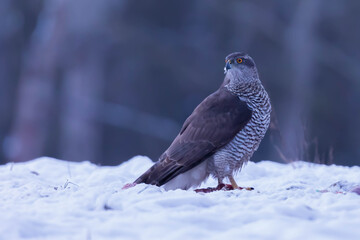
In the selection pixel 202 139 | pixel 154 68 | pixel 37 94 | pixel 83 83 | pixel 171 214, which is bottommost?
pixel 37 94

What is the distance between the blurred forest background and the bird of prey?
9109 millimetres

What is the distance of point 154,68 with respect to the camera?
61.6ft

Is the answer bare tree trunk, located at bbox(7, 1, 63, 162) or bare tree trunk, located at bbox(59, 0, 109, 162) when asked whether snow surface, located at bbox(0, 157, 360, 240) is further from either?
bare tree trunk, located at bbox(59, 0, 109, 162)

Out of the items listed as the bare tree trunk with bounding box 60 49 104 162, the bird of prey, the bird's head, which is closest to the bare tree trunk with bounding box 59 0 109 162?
the bare tree trunk with bounding box 60 49 104 162

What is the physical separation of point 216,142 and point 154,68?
1410 centimetres

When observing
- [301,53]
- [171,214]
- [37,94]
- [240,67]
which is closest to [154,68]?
[301,53]

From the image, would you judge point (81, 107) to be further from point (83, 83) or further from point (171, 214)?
point (171, 214)

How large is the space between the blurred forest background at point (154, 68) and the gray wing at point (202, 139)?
30.2ft

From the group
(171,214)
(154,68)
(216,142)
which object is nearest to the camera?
(171,214)

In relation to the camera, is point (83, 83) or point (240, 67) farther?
point (83, 83)

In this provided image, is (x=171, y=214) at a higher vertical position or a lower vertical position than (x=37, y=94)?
higher

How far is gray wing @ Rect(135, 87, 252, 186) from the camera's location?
479cm

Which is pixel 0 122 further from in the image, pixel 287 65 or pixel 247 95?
pixel 247 95

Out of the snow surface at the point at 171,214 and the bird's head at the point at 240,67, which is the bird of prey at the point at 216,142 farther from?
the snow surface at the point at 171,214
